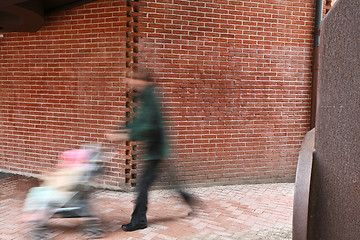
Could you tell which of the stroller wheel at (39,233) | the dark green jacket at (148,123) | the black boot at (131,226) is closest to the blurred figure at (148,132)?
the dark green jacket at (148,123)

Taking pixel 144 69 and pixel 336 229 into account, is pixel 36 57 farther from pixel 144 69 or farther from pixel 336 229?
pixel 336 229

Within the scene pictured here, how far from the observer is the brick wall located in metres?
5.91

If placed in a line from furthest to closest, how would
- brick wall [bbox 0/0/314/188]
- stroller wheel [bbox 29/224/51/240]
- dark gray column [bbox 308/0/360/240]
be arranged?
brick wall [bbox 0/0/314/188] < stroller wheel [bbox 29/224/51/240] < dark gray column [bbox 308/0/360/240]

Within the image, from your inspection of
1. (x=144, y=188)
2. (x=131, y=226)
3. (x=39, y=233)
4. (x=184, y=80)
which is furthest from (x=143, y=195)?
(x=184, y=80)

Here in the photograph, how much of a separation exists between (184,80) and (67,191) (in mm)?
2900

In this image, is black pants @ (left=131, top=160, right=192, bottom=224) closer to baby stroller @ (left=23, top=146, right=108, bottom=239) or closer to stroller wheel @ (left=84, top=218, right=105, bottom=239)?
stroller wheel @ (left=84, top=218, right=105, bottom=239)

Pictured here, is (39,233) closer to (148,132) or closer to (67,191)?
(67,191)

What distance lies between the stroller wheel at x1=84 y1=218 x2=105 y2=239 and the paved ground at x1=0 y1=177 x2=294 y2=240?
7 cm

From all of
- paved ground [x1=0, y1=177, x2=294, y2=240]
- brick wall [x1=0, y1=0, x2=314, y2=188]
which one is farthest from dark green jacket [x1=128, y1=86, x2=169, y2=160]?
brick wall [x1=0, y1=0, x2=314, y2=188]

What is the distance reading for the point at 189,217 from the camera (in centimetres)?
488

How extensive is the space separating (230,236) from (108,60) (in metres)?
3.44

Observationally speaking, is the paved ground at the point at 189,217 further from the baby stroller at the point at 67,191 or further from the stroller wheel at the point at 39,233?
the baby stroller at the point at 67,191

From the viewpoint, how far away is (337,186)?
49.9 inches

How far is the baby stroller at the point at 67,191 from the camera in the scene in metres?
3.85
